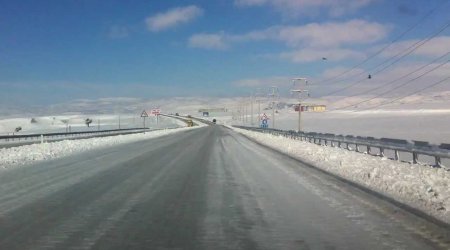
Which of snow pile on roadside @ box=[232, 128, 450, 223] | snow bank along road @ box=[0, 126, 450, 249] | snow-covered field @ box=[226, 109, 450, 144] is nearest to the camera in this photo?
snow bank along road @ box=[0, 126, 450, 249]

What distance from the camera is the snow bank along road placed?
26.0 ft

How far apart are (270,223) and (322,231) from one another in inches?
38.9

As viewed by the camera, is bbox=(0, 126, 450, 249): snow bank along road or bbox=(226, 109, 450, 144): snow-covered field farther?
bbox=(226, 109, 450, 144): snow-covered field

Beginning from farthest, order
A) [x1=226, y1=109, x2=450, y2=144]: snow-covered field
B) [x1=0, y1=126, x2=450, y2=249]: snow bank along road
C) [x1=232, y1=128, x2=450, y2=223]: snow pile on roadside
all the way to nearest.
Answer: [x1=226, y1=109, x2=450, y2=144]: snow-covered field → [x1=232, y1=128, x2=450, y2=223]: snow pile on roadside → [x1=0, y1=126, x2=450, y2=249]: snow bank along road

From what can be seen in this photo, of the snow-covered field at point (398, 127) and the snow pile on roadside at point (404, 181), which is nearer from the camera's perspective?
the snow pile on roadside at point (404, 181)

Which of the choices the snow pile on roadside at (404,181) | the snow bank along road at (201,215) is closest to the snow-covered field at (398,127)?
the snow pile on roadside at (404,181)

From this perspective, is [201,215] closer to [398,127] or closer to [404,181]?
[404,181]

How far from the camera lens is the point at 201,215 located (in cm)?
1028

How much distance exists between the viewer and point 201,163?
23.7 m

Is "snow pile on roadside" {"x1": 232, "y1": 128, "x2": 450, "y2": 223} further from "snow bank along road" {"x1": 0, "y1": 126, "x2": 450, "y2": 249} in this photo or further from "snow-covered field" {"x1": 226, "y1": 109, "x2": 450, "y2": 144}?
"snow-covered field" {"x1": 226, "y1": 109, "x2": 450, "y2": 144}

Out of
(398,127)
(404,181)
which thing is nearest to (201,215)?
(404,181)

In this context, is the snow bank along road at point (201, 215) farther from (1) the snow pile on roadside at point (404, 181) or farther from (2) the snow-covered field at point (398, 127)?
(2) the snow-covered field at point (398, 127)

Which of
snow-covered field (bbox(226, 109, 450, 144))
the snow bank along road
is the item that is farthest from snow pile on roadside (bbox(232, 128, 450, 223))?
snow-covered field (bbox(226, 109, 450, 144))

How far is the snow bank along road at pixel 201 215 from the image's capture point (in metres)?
7.91
